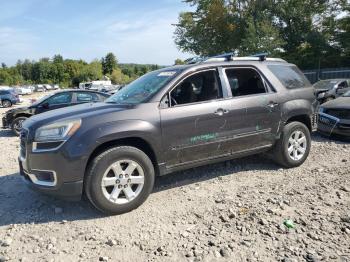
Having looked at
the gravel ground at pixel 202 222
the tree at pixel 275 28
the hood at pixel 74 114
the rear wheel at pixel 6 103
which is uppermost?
the tree at pixel 275 28

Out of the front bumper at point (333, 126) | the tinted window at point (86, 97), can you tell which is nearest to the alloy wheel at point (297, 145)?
the front bumper at point (333, 126)

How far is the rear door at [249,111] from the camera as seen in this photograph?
5.17m

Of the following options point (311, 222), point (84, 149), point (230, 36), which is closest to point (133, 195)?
point (84, 149)

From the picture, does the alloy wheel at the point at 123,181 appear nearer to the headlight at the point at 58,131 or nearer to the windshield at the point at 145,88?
the headlight at the point at 58,131

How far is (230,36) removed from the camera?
36.2 m

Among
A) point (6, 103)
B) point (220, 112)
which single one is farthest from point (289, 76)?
point (6, 103)

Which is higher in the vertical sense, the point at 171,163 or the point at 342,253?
the point at 171,163

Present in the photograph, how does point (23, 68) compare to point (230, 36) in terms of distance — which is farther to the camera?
point (23, 68)

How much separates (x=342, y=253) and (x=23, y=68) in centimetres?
13229

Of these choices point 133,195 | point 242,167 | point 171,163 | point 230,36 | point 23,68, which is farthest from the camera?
point 23,68

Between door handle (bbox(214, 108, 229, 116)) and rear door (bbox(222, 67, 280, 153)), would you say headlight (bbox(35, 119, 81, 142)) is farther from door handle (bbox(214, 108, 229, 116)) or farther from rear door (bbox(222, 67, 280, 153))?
rear door (bbox(222, 67, 280, 153))

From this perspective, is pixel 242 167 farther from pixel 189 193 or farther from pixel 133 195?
pixel 133 195

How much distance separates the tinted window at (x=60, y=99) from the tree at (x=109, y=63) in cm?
10454

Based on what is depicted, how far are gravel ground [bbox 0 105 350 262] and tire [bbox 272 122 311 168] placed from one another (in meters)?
0.21
